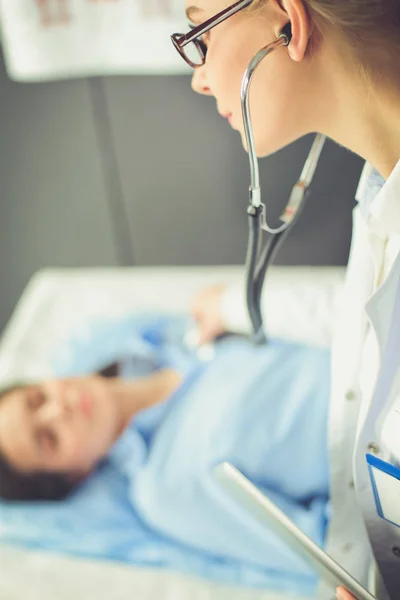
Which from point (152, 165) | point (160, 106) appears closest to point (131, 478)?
point (152, 165)

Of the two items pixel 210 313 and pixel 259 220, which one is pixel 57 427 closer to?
pixel 210 313

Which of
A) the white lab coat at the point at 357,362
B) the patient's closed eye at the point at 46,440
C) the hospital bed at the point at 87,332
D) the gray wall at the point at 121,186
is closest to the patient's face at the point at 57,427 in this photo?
the patient's closed eye at the point at 46,440

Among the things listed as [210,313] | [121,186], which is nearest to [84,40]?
[121,186]

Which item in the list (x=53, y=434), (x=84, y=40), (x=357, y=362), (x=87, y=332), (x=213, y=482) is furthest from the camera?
(x=87, y=332)

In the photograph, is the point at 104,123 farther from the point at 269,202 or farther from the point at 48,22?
the point at 269,202

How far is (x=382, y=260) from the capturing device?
70cm

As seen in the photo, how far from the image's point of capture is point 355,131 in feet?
1.99

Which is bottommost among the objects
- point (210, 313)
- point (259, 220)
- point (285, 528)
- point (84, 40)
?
point (210, 313)

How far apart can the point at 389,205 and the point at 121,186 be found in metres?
1.01

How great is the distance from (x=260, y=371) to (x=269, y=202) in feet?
2.15

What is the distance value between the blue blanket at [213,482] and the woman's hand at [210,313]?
0.10 metres

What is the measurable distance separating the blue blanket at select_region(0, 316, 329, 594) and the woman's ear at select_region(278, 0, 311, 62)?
818 millimetres

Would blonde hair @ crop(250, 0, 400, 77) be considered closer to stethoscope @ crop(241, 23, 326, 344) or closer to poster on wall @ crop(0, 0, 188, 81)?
stethoscope @ crop(241, 23, 326, 344)

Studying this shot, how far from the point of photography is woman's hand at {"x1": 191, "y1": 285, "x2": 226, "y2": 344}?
4.80 ft
